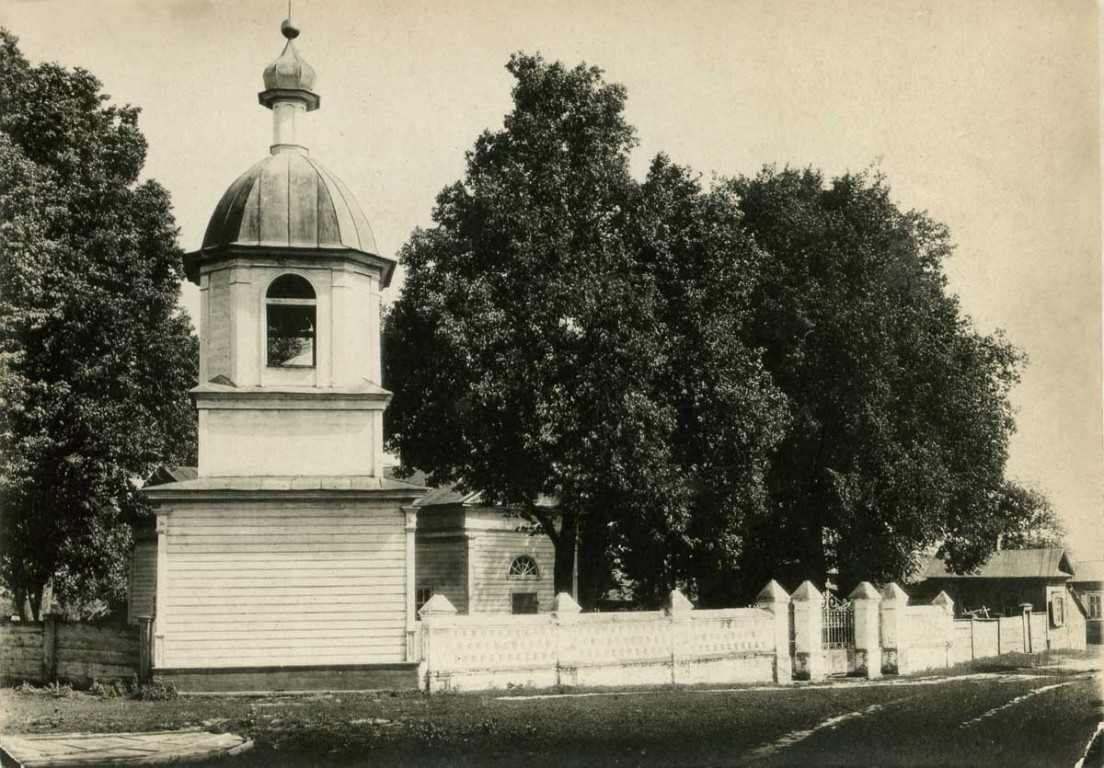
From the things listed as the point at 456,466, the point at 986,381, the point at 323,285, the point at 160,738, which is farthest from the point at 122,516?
the point at 986,381

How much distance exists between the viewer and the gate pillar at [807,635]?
938 inches

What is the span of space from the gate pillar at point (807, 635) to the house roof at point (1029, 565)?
3235cm

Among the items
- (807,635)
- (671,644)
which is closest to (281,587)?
(671,644)

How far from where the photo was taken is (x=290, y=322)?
67.9 ft

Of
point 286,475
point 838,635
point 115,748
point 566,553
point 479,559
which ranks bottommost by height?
point 115,748

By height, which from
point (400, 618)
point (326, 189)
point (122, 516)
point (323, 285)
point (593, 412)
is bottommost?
point (400, 618)

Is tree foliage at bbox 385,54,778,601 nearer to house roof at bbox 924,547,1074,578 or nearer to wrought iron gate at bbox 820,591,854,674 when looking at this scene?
wrought iron gate at bbox 820,591,854,674

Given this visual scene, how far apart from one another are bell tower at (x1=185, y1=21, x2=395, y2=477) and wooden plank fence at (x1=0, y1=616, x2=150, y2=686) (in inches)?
121

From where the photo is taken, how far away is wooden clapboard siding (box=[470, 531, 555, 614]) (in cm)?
3192

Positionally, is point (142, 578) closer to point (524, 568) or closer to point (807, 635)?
point (524, 568)

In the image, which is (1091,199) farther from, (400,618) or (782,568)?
(782,568)

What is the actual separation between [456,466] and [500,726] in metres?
11.6

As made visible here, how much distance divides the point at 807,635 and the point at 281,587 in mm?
10624

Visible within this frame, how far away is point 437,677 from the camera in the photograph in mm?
18984
